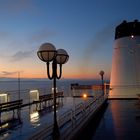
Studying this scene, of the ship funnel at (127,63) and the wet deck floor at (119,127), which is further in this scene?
the ship funnel at (127,63)

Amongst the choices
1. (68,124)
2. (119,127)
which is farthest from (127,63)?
(68,124)

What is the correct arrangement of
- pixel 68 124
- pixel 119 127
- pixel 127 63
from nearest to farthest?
pixel 68 124 < pixel 119 127 < pixel 127 63

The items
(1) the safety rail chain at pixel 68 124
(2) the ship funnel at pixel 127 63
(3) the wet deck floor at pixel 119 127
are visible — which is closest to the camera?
(1) the safety rail chain at pixel 68 124

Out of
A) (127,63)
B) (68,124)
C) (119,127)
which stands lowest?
(119,127)

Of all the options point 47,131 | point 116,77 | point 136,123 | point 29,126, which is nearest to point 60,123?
point 47,131

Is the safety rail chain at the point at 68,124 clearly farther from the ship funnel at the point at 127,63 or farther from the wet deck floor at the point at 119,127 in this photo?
the ship funnel at the point at 127,63

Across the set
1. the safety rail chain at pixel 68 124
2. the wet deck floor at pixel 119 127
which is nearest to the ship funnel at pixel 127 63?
the wet deck floor at pixel 119 127

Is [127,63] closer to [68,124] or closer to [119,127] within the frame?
[119,127]

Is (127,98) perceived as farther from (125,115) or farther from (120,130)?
(120,130)

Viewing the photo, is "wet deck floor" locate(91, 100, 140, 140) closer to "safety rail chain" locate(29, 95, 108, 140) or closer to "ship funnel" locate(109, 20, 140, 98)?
"safety rail chain" locate(29, 95, 108, 140)

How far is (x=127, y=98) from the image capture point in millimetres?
19000

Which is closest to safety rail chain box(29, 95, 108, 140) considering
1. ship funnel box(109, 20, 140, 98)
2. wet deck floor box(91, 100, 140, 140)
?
wet deck floor box(91, 100, 140, 140)

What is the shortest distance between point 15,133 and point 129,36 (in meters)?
11.8

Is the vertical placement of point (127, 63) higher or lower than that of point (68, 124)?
higher
